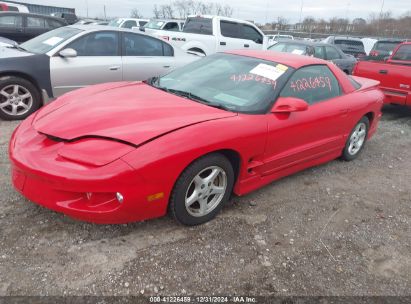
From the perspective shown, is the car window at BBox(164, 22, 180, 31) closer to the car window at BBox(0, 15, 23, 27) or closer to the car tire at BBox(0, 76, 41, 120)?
the car window at BBox(0, 15, 23, 27)

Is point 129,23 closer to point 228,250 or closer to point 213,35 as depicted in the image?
point 213,35

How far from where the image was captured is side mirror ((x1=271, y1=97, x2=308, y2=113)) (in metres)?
3.03

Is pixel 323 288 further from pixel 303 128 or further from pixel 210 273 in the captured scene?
pixel 303 128

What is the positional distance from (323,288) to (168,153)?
55.3 inches

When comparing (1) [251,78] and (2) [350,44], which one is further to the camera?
(2) [350,44]

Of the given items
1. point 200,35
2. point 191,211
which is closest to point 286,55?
point 191,211

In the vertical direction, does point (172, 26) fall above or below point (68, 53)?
above

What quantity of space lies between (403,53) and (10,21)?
10.9 metres

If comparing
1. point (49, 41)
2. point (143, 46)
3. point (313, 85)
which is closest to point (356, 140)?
point (313, 85)

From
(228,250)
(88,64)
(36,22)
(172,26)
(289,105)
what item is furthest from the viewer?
(172,26)

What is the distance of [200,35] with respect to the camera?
956cm

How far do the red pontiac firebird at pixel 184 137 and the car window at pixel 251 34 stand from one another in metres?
6.74

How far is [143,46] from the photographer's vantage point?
6.07 meters

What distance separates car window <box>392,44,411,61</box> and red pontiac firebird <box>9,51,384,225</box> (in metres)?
4.43
